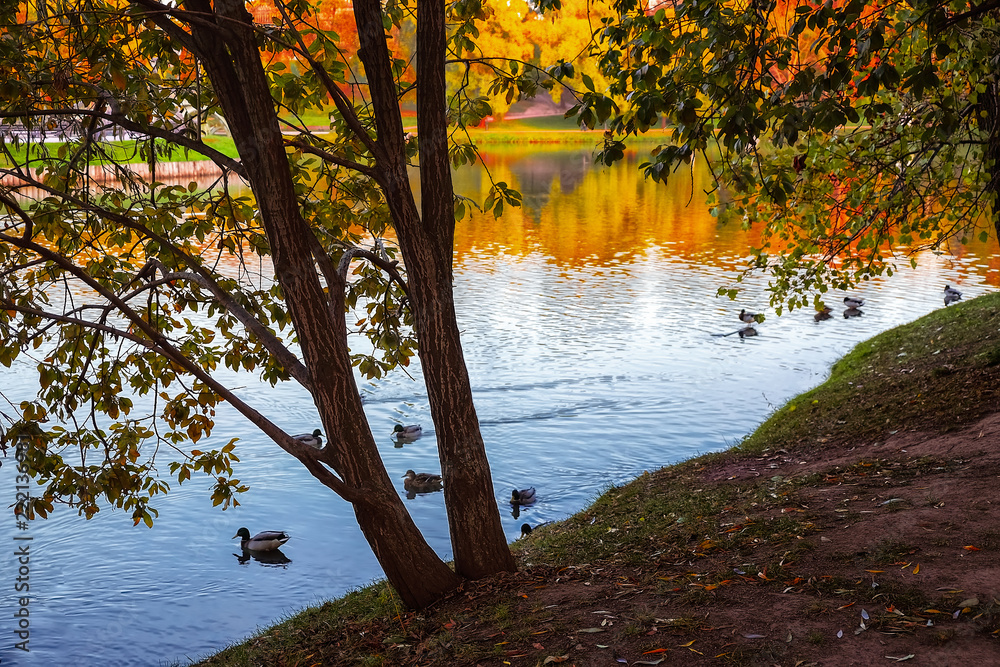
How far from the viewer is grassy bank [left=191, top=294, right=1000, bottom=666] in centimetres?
508

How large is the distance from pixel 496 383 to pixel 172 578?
25.9 feet

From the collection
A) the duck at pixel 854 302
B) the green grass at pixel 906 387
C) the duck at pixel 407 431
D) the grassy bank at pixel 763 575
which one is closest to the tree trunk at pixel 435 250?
the grassy bank at pixel 763 575

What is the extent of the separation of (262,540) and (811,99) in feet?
28.9

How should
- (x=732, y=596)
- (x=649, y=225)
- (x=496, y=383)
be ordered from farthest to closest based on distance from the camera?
(x=649, y=225), (x=496, y=383), (x=732, y=596)

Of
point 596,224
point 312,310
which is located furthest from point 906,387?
point 596,224

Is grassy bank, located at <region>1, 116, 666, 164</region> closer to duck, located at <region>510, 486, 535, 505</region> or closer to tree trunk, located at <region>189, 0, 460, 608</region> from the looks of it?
duck, located at <region>510, 486, 535, 505</region>

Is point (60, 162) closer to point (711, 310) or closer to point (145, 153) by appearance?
point (145, 153)

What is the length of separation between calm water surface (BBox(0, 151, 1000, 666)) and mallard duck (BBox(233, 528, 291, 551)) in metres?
0.26

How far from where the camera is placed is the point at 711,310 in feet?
74.7

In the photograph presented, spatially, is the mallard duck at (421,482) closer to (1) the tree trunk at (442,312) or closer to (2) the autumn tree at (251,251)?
(2) the autumn tree at (251,251)

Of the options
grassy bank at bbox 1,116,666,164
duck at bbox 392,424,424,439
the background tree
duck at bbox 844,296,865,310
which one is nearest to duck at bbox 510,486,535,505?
duck at bbox 392,424,424,439

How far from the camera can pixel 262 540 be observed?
11273mm

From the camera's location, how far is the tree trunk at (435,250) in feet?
21.4

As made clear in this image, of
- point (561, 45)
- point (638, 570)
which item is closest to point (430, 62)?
point (638, 570)
